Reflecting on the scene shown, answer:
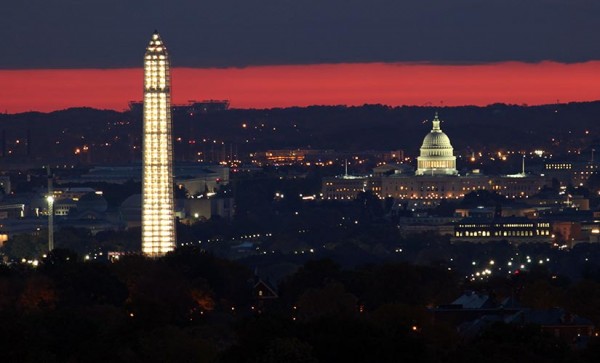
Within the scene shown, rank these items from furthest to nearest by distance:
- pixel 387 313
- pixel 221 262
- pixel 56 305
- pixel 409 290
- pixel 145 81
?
pixel 145 81, pixel 221 262, pixel 409 290, pixel 56 305, pixel 387 313

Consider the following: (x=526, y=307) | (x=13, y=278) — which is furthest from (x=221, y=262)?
(x=526, y=307)

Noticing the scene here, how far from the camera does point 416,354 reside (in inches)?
3415

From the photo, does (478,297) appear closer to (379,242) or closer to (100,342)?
(100,342)

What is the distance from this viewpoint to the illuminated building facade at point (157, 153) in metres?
149

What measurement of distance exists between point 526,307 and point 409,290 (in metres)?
7.41

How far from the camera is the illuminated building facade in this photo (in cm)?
14875

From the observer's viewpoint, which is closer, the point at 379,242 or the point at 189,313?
the point at 189,313

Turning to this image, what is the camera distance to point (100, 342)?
9112cm

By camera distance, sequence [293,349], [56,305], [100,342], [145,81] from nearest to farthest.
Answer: [293,349]
[100,342]
[56,305]
[145,81]

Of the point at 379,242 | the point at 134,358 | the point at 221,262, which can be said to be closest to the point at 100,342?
the point at 134,358

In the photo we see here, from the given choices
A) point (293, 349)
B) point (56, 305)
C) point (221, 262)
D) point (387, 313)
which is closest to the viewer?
point (293, 349)

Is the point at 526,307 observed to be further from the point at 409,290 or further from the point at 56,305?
the point at 56,305

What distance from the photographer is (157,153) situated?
149875 millimetres

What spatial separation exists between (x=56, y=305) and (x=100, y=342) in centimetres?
1817
